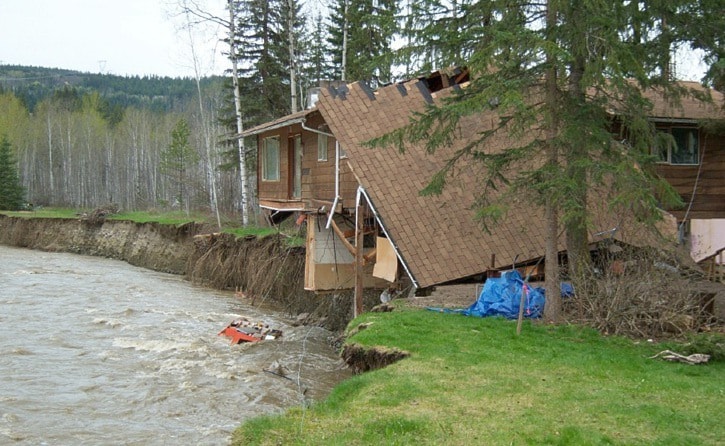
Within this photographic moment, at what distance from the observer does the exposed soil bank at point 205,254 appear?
899 inches

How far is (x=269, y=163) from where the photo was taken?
24.7m

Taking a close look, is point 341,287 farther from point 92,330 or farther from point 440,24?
point 440,24

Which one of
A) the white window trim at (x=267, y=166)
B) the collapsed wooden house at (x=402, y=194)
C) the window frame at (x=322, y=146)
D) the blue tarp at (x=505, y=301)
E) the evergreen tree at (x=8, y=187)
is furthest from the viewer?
the evergreen tree at (x=8, y=187)

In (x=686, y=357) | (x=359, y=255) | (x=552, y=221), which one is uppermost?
(x=552, y=221)

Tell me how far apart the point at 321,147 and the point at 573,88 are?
31.1 ft

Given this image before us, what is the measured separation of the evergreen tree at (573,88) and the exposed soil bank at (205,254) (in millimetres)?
9172

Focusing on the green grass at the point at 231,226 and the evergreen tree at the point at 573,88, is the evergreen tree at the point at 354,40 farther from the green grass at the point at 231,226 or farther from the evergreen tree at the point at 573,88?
the evergreen tree at the point at 573,88

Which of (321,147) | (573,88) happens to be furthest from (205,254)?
(573,88)

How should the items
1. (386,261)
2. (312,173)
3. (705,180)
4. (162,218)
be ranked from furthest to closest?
(162,218) → (312,173) → (705,180) → (386,261)

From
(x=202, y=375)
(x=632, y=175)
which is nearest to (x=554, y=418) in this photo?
(x=632, y=175)

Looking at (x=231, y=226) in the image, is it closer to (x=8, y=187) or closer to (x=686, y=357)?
(x=686, y=357)

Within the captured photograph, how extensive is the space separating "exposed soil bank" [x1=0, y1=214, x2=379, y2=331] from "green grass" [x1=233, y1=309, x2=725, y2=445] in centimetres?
1000

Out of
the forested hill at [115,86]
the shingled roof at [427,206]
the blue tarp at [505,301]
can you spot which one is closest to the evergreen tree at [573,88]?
the blue tarp at [505,301]

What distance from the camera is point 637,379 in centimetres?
899
